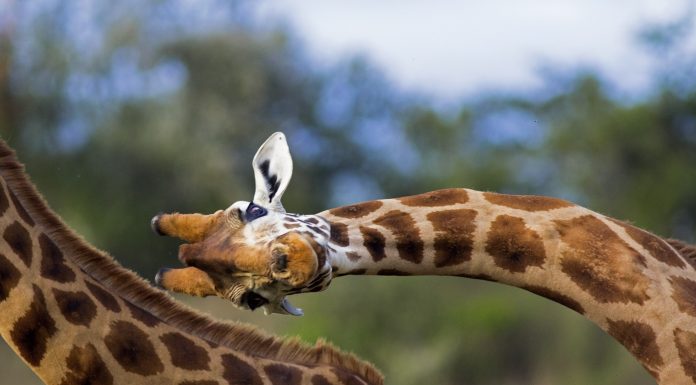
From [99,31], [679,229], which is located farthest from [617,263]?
[99,31]

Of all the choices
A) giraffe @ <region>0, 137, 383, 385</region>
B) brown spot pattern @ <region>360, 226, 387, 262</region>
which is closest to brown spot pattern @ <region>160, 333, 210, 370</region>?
giraffe @ <region>0, 137, 383, 385</region>

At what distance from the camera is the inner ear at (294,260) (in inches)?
163

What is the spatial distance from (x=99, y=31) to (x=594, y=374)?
500 inches

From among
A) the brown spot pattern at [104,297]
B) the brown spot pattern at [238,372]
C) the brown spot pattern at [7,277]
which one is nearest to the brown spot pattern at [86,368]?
the brown spot pattern at [104,297]

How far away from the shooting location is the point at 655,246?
15.2ft

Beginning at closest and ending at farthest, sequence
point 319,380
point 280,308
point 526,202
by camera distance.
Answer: point 319,380 → point 280,308 → point 526,202

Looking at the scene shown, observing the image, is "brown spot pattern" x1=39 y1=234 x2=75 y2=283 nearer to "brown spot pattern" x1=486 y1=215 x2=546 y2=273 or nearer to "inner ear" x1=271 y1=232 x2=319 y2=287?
"inner ear" x1=271 y1=232 x2=319 y2=287

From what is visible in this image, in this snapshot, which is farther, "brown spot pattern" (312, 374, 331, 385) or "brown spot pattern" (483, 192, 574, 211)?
"brown spot pattern" (483, 192, 574, 211)

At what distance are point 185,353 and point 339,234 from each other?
653 mm

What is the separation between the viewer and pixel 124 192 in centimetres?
1938

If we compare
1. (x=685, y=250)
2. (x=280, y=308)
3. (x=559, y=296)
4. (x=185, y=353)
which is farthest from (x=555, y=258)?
(x=185, y=353)

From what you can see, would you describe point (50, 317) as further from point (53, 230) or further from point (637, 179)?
point (637, 179)

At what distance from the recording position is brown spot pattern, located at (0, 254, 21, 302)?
3.98m

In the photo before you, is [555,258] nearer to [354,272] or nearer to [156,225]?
[354,272]
